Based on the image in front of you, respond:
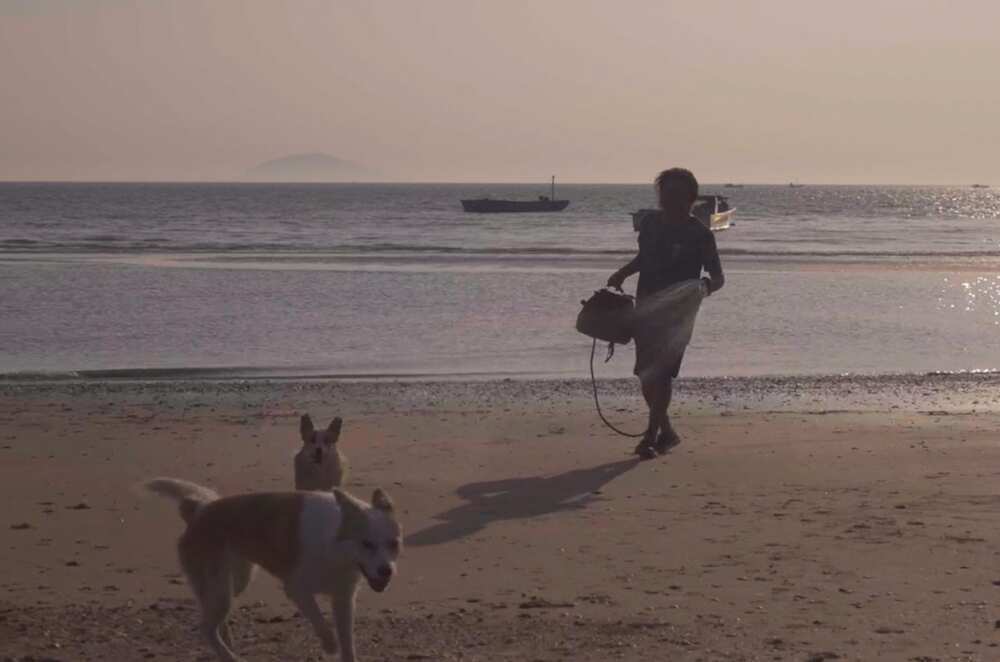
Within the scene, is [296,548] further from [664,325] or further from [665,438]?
[665,438]

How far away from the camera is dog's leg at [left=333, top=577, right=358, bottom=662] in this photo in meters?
4.40

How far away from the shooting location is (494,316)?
1947 centimetres

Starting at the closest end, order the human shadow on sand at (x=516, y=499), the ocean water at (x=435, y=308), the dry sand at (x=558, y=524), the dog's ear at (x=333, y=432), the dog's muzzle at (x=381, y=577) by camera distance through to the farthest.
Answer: the dog's muzzle at (x=381, y=577)
the dry sand at (x=558, y=524)
the dog's ear at (x=333, y=432)
the human shadow on sand at (x=516, y=499)
the ocean water at (x=435, y=308)

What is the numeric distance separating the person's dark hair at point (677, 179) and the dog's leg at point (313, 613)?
4718mm

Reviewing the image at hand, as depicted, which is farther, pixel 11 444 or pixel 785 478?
pixel 11 444

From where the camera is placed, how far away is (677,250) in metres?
8.75

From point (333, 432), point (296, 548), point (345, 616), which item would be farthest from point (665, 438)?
point (296, 548)

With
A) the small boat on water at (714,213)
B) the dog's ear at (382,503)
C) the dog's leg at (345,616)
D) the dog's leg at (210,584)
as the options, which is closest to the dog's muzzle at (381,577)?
the dog's ear at (382,503)

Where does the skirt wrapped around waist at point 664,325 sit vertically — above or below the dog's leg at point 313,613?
above

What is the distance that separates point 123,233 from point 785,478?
46876 mm

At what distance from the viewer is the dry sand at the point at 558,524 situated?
510cm

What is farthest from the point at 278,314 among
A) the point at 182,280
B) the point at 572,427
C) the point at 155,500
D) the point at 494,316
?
the point at 155,500

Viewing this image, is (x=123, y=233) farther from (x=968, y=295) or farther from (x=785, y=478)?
(x=785, y=478)

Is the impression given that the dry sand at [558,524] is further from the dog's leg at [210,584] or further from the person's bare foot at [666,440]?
the dog's leg at [210,584]
